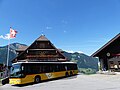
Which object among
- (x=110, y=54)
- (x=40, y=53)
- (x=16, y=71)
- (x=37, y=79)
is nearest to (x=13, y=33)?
(x=37, y=79)

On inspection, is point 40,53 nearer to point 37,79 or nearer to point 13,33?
point 13,33

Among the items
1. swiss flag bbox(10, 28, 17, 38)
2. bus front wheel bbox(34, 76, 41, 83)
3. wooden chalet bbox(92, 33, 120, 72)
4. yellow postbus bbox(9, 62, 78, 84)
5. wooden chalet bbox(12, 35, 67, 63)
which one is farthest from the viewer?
wooden chalet bbox(12, 35, 67, 63)

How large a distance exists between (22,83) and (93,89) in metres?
9.05

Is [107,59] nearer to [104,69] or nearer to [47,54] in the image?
[104,69]

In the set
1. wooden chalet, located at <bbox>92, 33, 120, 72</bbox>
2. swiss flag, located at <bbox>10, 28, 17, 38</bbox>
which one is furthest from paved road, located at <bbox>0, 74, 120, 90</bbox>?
swiss flag, located at <bbox>10, 28, 17, 38</bbox>

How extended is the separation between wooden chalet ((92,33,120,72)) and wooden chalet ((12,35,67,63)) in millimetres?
13952

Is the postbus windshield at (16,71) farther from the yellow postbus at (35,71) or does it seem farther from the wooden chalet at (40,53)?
the wooden chalet at (40,53)

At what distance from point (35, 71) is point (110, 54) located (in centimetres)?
1575

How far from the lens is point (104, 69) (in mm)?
34750

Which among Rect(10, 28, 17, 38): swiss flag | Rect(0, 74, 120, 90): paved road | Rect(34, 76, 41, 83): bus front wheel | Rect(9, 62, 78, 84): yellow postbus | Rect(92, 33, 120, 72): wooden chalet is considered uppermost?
Rect(10, 28, 17, 38): swiss flag

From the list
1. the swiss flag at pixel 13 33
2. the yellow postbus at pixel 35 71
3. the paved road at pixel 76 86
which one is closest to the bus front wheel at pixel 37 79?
the yellow postbus at pixel 35 71

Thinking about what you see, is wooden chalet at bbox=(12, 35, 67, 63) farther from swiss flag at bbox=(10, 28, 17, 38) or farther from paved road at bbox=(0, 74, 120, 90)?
paved road at bbox=(0, 74, 120, 90)

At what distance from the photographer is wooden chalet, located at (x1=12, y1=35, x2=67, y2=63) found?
47.4 meters

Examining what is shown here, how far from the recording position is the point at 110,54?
1340 inches
